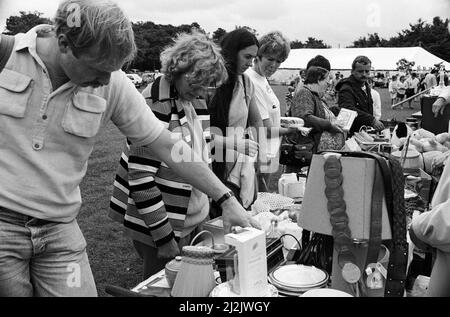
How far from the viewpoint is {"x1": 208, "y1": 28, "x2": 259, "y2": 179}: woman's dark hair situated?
8.16 feet

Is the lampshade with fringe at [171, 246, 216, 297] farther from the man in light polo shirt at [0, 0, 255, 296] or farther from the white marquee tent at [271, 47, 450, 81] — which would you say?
the white marquee tent at [271, 47, 450, 81]

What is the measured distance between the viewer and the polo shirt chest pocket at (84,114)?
49.6 inches

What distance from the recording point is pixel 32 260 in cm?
128

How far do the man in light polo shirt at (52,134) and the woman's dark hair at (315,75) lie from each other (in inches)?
107

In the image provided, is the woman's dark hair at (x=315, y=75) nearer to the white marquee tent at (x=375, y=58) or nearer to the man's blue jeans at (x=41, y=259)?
the man's blue jeans at (x=41, y=259)

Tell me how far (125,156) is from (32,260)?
A: 70cm

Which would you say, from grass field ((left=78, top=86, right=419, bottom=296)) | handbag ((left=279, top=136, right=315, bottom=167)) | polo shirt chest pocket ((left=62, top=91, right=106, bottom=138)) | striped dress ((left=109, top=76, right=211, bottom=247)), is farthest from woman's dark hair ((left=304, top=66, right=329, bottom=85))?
polo shirt chest pocket ((left=62, top=91, right=106, bottom=138))

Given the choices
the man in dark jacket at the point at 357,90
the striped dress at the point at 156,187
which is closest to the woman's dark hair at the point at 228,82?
the striped dress at the point at 156,187

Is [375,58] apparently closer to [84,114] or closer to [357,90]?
[357,90]

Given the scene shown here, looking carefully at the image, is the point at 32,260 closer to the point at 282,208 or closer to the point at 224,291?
the point at 224,291

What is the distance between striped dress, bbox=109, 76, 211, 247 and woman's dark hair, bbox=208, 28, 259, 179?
1.61 ft

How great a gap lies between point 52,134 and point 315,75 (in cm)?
289

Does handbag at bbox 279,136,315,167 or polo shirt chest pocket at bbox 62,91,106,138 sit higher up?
polo shirt chest pocket at bbox 62,91,106,138

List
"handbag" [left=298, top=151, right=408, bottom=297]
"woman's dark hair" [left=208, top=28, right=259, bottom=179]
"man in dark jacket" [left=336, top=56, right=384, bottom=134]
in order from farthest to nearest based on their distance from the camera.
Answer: "man in dark jacket" [left=336, top=56, right=384, bottom=134] → "woman's dark hair" [left=208, top=28, right=259, bottom=179] → "handbag" [left=298, top=151, right=408, bottom=297]
